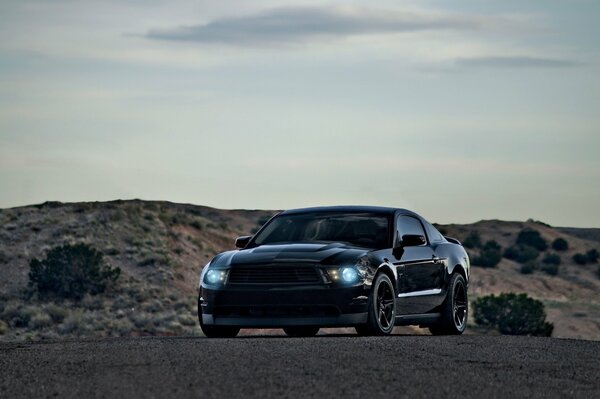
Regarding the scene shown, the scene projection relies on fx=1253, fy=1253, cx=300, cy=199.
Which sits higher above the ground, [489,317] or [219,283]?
[219,283]

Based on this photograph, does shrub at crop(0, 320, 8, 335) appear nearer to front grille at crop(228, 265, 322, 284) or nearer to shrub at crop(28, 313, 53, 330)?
shrub at crop(28, 313, 53, 330)

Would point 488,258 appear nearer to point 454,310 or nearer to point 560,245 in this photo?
point 560,245

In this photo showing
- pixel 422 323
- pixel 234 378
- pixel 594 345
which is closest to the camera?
pixel 234 378

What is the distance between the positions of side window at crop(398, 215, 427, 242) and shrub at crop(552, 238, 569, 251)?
289 feet

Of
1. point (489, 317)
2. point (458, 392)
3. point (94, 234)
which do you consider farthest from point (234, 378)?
point (94, 234)

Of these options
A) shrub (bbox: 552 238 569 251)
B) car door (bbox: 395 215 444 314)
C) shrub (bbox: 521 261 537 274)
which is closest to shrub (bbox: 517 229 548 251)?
shrub (bbox: 552 238 569 251)

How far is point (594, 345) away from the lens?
15445mm

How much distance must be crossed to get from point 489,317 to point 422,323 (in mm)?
44898

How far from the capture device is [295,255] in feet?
52.5

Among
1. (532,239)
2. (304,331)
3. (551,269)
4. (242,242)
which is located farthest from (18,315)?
(532,239)

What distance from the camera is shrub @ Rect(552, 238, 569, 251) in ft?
342

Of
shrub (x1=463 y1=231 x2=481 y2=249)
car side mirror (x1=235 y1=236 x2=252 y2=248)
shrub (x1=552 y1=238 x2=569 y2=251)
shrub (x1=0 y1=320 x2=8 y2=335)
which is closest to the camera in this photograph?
car side mirror (x1=235 y1=236 x2=252 y2=248)

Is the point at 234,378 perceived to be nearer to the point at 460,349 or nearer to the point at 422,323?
the point at 460,349

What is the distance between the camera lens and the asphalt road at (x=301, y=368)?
10.0 meters
